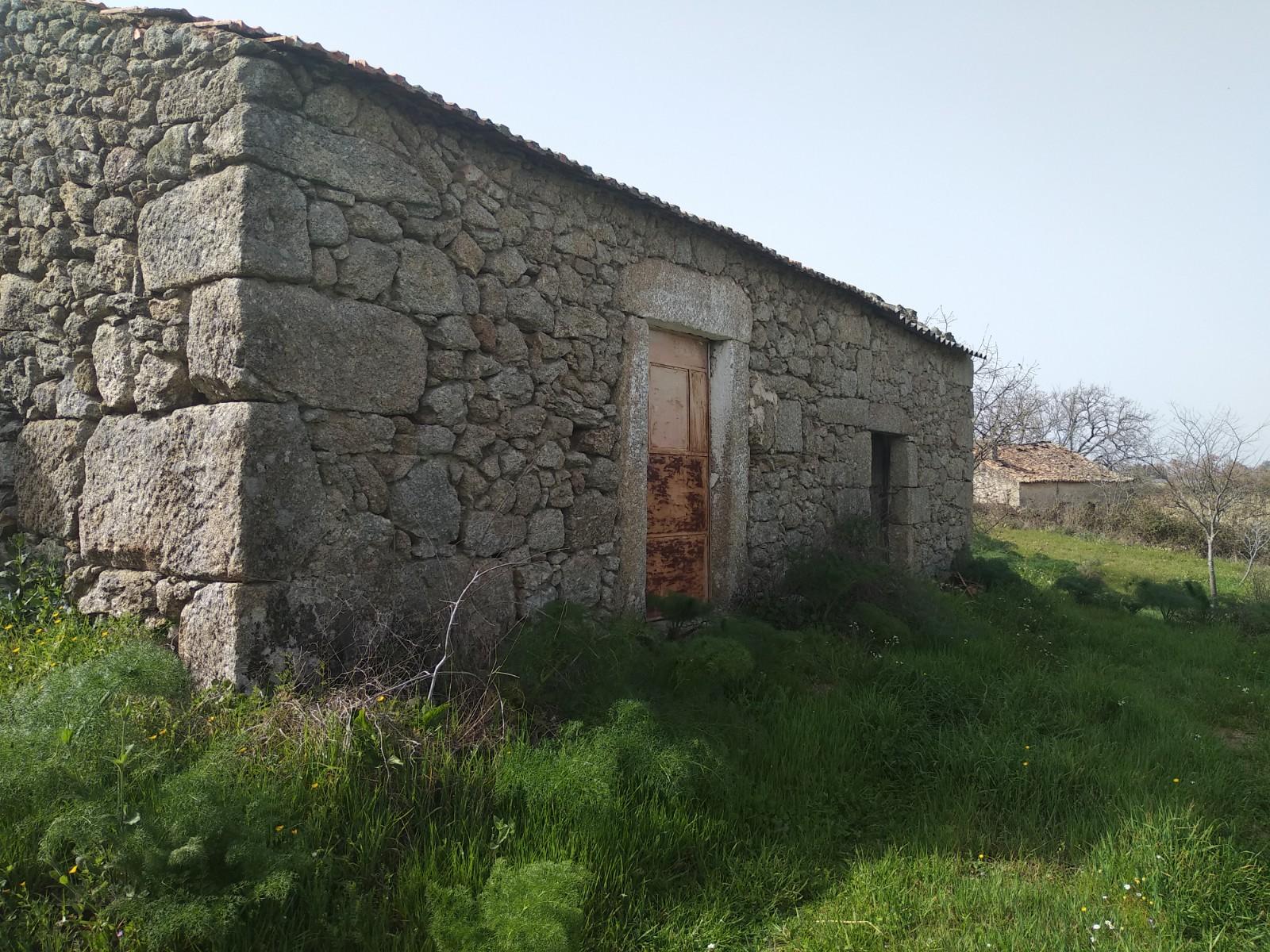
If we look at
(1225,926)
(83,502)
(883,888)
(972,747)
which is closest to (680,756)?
(883,888)

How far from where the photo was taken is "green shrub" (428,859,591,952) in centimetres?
233

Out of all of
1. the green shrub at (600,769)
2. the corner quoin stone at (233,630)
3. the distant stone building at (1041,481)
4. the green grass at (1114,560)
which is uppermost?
the distant stone building at (1041,481)

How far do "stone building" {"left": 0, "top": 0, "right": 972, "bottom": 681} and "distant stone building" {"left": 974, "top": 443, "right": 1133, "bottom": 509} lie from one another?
17.3 meters

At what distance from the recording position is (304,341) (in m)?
3.53

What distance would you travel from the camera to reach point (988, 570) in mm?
8781

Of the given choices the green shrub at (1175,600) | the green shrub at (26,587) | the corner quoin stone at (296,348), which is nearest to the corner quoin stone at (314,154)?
the corner quoin stone at (296,348)

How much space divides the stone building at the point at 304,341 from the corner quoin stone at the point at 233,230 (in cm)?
1

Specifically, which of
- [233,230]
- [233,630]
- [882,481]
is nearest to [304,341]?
[233,230]

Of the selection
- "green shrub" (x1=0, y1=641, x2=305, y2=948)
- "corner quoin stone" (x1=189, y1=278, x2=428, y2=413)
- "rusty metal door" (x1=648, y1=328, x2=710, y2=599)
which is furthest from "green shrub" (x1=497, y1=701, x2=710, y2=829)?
"rusty metal door" (x1=648, y1=328, x2=710, y2=599)

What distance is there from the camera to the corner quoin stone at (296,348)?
3391 millimetres

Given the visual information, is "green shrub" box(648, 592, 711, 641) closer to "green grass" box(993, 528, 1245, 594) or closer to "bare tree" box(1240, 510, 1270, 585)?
"green grass" box(993, 528, 1245, 594)

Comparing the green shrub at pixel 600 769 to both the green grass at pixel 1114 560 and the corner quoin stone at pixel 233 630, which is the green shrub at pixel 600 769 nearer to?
the corner quoin stone at pixel 233 630

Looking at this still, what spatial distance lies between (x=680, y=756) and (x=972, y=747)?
5.36 feet

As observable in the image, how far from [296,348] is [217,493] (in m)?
0.67
